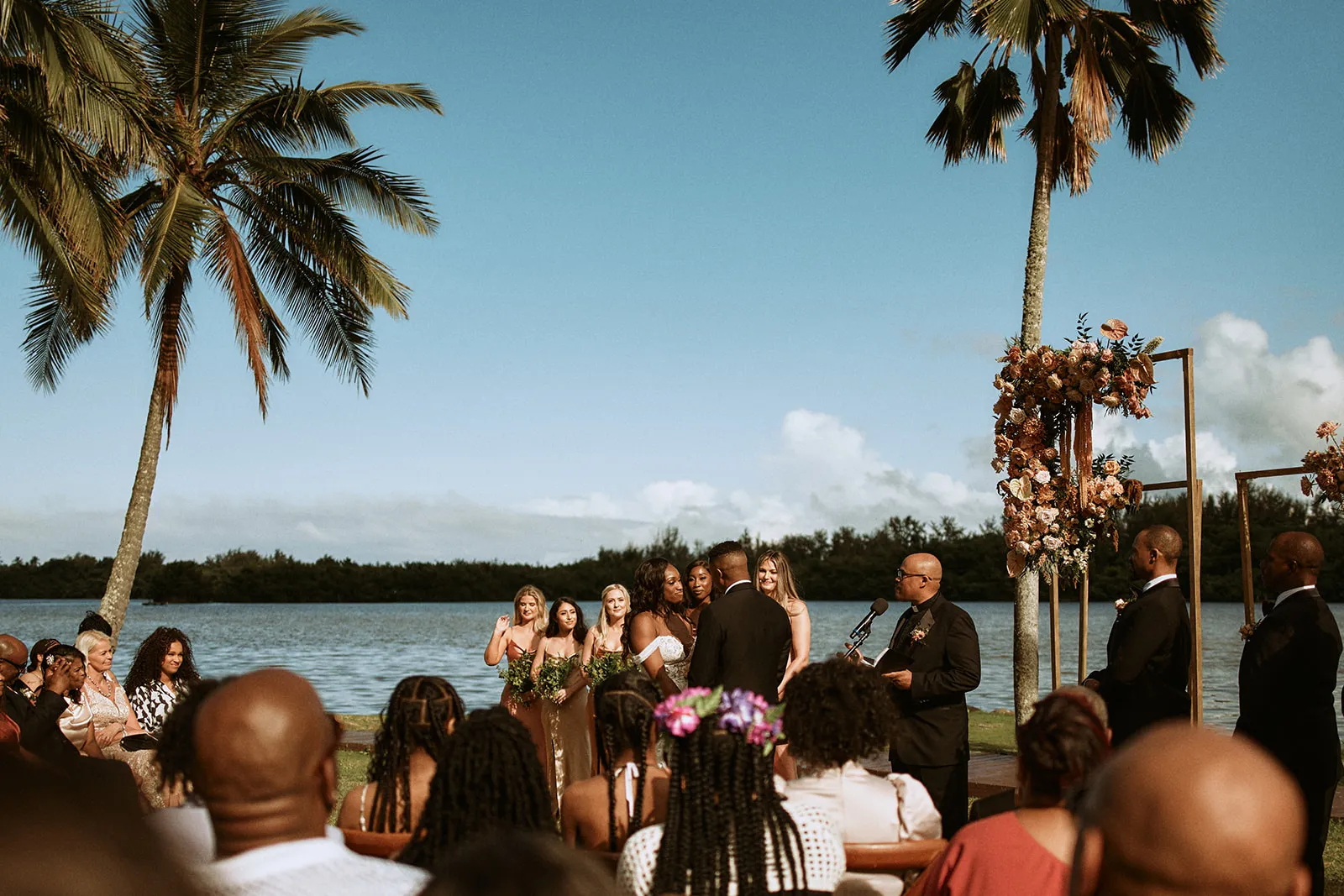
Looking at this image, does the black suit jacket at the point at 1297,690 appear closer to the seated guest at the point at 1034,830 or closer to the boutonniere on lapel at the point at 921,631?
the boutonniere on lapel at the point at 921,631

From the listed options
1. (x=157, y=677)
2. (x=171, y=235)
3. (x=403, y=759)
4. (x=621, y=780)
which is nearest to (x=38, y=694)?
(x=157, y=677)

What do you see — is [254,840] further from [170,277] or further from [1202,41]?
[170,277]

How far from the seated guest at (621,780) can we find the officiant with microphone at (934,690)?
7.34 ft

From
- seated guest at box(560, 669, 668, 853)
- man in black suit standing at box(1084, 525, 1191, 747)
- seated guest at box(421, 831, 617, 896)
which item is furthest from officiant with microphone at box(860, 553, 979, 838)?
seated guest at box(421, 831, 617, 896)

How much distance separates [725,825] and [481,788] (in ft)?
2.32

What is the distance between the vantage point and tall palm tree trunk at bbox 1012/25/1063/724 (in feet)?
39.5

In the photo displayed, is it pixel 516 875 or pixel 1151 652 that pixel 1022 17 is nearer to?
pixel 1151 652

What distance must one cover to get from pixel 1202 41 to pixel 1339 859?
9.19 meters

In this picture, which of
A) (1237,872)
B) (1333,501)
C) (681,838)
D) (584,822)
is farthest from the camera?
(1333,501)

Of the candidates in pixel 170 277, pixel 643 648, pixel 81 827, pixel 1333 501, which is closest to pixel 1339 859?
pixel 1333 501

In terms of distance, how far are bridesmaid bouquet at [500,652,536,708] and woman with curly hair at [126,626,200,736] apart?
247cm

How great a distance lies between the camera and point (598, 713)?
173 inches

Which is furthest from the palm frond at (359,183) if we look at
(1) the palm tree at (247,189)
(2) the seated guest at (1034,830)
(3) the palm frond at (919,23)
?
(2) the seated guest at (1034,830)

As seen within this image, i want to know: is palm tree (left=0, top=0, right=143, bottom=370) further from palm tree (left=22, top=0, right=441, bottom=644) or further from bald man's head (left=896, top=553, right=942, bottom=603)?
bald man's head (left=896, top=553, right=942, bottom=603)
